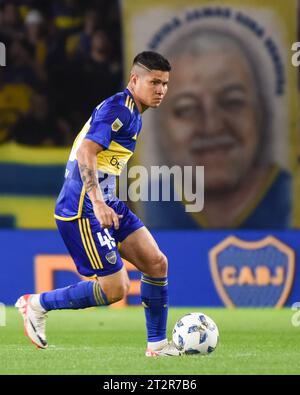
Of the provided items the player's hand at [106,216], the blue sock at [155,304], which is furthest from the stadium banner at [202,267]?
the player's hand at [106,216]

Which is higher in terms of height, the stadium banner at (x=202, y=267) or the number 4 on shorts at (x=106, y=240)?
the number 4 on shorts at (x=106, y=240)

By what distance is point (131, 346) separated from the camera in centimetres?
835

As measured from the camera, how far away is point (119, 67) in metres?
13.9

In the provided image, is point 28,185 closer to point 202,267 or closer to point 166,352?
point 202,267

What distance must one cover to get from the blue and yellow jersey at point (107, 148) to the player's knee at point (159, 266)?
480 millimetres

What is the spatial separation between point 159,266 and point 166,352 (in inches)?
21.2

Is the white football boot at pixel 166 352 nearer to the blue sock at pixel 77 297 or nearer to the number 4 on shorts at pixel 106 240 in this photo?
the blue sock at pixel 77 297

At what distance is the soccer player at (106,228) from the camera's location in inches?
283

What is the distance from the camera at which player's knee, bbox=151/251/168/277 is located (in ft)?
24.5

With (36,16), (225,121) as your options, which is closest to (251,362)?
(225,121)

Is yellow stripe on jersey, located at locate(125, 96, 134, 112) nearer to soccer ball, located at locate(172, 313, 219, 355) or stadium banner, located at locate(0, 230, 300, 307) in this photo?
soccer ball, located at locate(172, 313, 219, 355)
